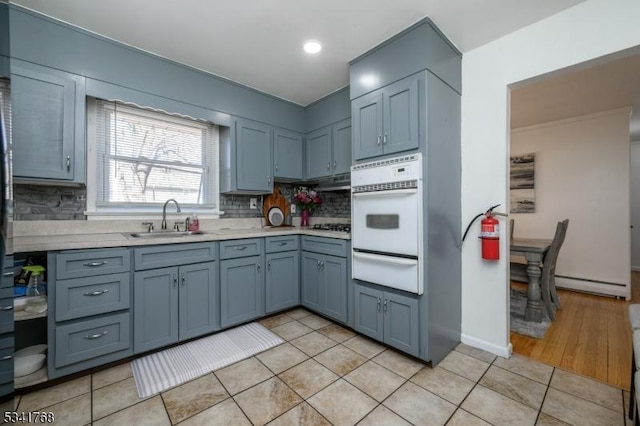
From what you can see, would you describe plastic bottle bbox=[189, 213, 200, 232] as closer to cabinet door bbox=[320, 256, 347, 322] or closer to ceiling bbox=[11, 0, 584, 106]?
cabinet door bbox=[320, 256, 347, 322]

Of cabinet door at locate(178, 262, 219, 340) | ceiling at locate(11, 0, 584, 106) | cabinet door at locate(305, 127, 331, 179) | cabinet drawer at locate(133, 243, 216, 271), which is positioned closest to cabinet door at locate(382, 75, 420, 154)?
ceiling at locate(11, 0, 584, 106)

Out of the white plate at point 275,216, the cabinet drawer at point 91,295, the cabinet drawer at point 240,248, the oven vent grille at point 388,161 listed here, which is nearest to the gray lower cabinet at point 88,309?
the cabinet drawer at point 91,295

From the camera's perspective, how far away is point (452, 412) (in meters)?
1.54

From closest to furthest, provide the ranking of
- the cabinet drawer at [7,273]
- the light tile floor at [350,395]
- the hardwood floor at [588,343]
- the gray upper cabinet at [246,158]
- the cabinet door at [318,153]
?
1. the cabinet drawer at [7,273]
2. the light tile floor at [350,395]
3. the hardwood floor at [588,343]
4. the gray upper cabinet at [246,158]
5. the cabinet door at [318,153]

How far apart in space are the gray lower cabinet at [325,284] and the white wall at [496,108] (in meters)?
1.08

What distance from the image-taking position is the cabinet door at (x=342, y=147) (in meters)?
3.00

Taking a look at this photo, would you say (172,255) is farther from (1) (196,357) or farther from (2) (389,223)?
(2) (389,223)

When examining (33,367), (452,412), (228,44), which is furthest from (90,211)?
(452,412)

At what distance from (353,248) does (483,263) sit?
1095 mm

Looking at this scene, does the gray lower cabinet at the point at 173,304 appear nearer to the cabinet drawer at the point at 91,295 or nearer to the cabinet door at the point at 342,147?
the cabinet drawer at the point at 91,295

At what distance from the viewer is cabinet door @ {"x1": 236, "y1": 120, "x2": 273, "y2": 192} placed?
2980mm

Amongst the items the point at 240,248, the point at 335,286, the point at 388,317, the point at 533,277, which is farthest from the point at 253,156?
the point at 533,277

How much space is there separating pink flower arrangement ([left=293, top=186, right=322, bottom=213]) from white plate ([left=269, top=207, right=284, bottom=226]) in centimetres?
31

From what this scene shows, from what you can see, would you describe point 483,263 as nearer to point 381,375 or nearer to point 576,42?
point 381,375
